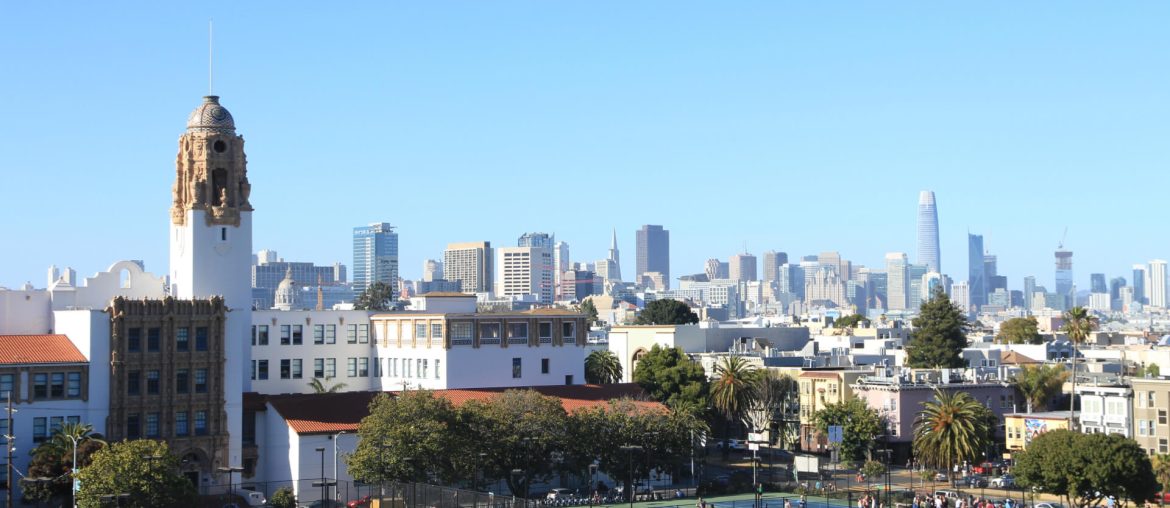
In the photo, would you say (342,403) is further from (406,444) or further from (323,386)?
(323,386)

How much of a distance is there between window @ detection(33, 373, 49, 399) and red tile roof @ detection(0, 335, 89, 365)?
0.77m

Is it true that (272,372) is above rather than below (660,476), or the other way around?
above

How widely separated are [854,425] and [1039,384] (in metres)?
24.2

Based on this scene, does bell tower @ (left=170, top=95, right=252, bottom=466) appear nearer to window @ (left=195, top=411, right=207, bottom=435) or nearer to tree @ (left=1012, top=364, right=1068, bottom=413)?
window @ (left=195, top=411, right=207, bottom=435)

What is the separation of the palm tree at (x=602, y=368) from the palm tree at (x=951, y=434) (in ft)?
103

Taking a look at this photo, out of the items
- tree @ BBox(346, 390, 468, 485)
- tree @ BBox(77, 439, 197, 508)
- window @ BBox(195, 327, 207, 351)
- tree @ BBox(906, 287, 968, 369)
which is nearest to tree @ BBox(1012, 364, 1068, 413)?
tree @ BBox(906, 287, 968, 369)

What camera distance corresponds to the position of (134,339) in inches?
3408

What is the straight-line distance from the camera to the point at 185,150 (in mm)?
97125

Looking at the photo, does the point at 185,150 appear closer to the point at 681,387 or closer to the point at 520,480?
the point at 520,480

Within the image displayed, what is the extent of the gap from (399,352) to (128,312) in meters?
29.1

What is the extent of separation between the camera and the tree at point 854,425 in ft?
368

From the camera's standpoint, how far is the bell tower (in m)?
96.1

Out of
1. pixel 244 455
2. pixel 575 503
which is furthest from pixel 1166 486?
pixel 244 455

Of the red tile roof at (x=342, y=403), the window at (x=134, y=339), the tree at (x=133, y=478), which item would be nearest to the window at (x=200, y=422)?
the red tile roof at (x=342, y=403)
